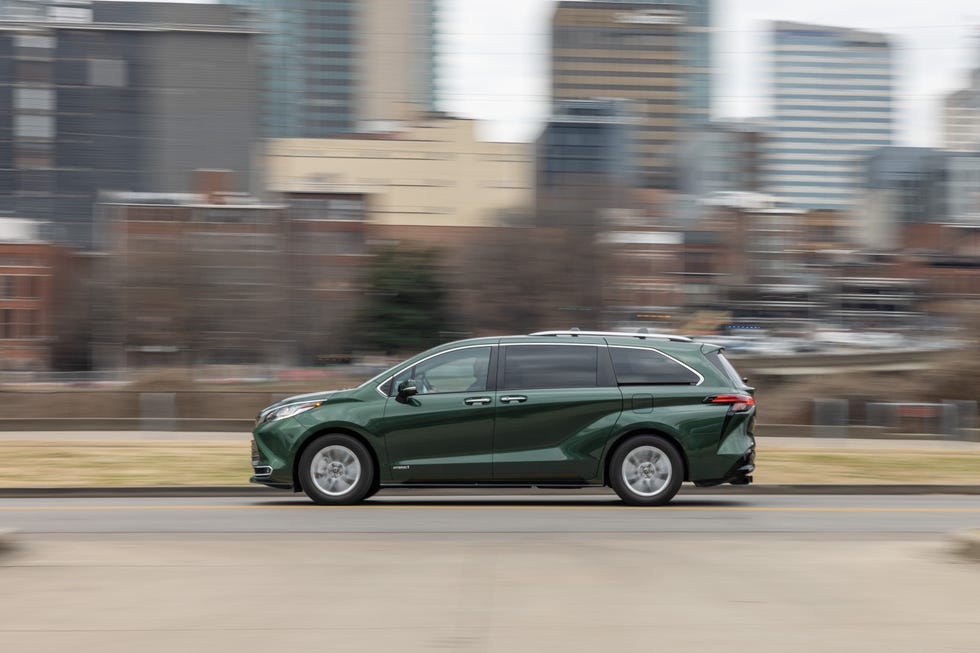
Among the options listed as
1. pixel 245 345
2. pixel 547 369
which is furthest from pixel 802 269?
pixel 547 369

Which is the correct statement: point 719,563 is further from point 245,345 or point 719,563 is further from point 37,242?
point 37,242

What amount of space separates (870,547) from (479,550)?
9.71 feet

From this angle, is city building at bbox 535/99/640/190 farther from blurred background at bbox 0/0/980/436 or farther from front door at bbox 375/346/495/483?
front door at bbox 375/346/495/483

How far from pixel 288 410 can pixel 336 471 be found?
2.55ft

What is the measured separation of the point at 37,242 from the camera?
110m

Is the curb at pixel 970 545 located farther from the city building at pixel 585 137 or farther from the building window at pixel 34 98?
the city building at pixel 585 137

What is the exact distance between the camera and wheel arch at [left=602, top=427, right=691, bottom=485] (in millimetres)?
12148

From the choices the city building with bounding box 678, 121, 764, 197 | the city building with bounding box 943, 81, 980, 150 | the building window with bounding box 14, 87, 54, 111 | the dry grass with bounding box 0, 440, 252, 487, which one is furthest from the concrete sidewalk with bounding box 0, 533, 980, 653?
the city building with bounding box 678, 121, 764, 197

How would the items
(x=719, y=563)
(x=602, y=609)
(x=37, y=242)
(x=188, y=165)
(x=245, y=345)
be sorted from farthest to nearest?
(x=188, y=165)
(x=37, y=242)
(x=245, y=345)
(x=719, y=563)
(x=602, y=609)

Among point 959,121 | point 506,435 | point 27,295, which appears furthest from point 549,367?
point 959,121

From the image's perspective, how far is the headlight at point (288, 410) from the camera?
40.0 feet

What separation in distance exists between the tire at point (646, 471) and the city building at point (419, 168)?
120m

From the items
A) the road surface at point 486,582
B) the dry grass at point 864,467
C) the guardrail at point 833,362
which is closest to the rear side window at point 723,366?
the road surface at point 486,582

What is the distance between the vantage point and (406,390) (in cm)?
1213
